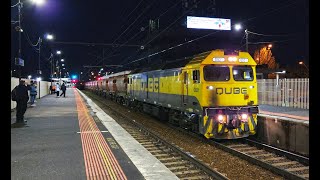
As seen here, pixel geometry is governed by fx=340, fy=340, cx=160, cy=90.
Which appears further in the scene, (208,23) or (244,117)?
(208,23)

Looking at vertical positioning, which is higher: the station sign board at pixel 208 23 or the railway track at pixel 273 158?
the station sign board at pixel 208 23

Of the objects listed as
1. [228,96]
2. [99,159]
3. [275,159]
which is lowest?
[275,159]

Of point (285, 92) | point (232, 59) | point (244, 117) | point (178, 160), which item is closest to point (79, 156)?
point (178, 160)

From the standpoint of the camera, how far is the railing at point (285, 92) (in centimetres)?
1805

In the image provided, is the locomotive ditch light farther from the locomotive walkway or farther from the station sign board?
the station sign board

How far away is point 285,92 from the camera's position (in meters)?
19.9

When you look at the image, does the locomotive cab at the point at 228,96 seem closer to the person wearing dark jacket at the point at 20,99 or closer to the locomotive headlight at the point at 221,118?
the locomotive headlight at the point at 221,118

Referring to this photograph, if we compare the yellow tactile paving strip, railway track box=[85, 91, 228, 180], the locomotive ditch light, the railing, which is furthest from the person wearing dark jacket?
the railing

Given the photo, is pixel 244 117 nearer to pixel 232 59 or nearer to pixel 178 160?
pixel 232 59

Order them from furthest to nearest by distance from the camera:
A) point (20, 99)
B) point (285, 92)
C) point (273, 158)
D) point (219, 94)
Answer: point (285, 92) < point (20, 99) < point (219, 94) < point (273, 158)

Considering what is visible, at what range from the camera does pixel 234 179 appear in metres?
7.80

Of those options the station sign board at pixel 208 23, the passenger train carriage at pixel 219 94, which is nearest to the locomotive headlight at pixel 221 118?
the passenger train carriage at pixel 219 94

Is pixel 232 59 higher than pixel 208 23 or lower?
lower

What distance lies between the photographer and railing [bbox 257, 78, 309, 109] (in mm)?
18047
